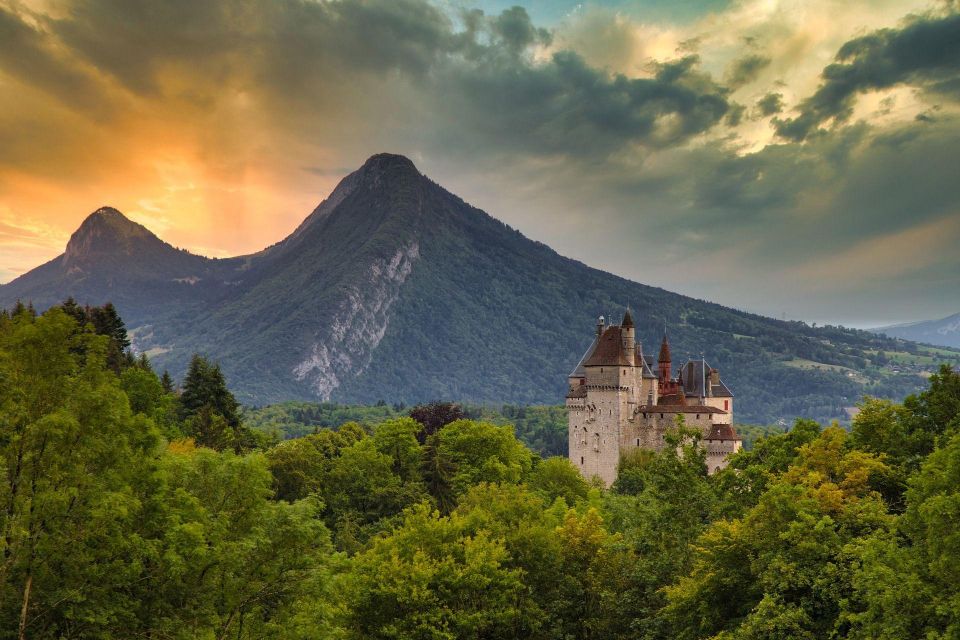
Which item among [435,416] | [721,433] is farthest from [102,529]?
[721,433]

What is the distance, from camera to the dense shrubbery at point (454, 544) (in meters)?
19.5

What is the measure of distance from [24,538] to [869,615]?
20233 millimetres

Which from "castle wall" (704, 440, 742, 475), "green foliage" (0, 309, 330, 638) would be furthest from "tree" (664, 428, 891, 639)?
"castle wall" (704, 440, 742, 475)

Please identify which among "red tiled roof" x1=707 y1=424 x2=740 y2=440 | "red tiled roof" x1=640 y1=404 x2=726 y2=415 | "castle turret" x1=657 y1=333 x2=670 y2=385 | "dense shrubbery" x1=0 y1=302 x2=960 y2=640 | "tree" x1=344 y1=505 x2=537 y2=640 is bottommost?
"tree" x1=344 y1=505 x2=537 y2=640

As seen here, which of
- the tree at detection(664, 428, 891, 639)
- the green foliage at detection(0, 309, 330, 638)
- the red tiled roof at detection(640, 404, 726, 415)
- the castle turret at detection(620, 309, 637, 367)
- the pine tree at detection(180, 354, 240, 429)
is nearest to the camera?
the green foliage at detection(0, 309, 330, 638)

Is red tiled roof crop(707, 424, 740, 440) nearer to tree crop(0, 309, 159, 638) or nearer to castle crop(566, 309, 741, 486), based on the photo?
castle crop(566, 309, 741, 486)

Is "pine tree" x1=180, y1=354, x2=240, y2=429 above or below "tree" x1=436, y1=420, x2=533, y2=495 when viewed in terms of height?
above

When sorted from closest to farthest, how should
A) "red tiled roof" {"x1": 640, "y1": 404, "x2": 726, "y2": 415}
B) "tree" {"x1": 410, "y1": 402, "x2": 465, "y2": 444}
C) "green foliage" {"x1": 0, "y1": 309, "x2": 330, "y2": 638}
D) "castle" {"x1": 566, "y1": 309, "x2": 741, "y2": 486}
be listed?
1. "green foliage" {"x1": 0, "y1": 309, "x2": 330, "y2": 638}
2. "red tiled roof" {"x1": 640, "y1": 404, "x2": 726, "y2": 415}
3. "castle" {"x1": 566, "y1": 309, "x2": 741, "y2": 486}
4. "tree" {"x1": 410, "y1": 402, "x2": 465, "y2": 444}

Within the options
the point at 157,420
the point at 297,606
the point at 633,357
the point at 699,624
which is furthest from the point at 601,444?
the point at 297,606

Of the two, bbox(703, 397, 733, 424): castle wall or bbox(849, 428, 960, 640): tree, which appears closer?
bbox(849, 428, 960, 640): tree

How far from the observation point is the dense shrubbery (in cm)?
1947

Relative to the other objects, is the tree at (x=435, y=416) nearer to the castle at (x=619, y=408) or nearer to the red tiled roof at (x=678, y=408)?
the castle at (x=619, y=408)

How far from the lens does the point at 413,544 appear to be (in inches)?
1308

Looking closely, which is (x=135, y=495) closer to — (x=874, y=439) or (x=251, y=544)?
(x=251, y=544)
